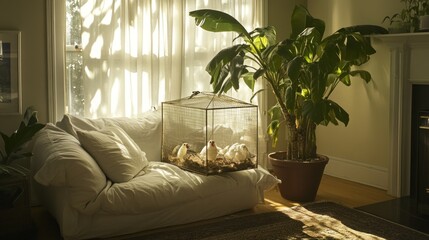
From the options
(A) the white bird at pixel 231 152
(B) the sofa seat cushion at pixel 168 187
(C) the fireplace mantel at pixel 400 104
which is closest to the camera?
(B) the sofa seat cushion at pixel 168 187

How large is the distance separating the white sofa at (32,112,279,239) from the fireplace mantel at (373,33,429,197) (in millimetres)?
1213

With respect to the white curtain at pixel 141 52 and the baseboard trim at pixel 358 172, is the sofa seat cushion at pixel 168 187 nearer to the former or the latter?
the white curtain at pixel 141 52

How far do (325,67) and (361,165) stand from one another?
1521 mm

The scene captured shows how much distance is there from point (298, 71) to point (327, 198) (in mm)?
1260

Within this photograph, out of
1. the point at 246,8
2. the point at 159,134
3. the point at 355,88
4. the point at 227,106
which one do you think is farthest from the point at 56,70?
the point at 355,88

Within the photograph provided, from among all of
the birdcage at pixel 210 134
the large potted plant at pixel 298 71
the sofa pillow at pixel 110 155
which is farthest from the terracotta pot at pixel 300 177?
the sofa pillow at pixel 110 155

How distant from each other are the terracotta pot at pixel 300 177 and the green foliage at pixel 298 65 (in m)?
0.14

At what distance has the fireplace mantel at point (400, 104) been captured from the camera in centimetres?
423

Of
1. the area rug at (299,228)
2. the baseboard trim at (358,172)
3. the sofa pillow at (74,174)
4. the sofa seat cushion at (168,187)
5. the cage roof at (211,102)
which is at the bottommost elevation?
the area rug at (299,228)

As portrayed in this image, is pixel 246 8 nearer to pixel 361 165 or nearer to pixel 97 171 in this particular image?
pixel 361 165

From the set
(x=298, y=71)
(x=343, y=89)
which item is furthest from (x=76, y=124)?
(x=343, y=89)

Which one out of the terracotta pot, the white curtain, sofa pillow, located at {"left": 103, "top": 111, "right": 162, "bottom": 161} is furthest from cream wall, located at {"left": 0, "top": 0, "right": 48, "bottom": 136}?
the terracotta pot

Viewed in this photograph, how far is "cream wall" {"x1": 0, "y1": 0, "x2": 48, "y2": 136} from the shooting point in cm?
381

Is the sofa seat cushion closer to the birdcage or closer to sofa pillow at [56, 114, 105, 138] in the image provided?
Result: the birdcage
